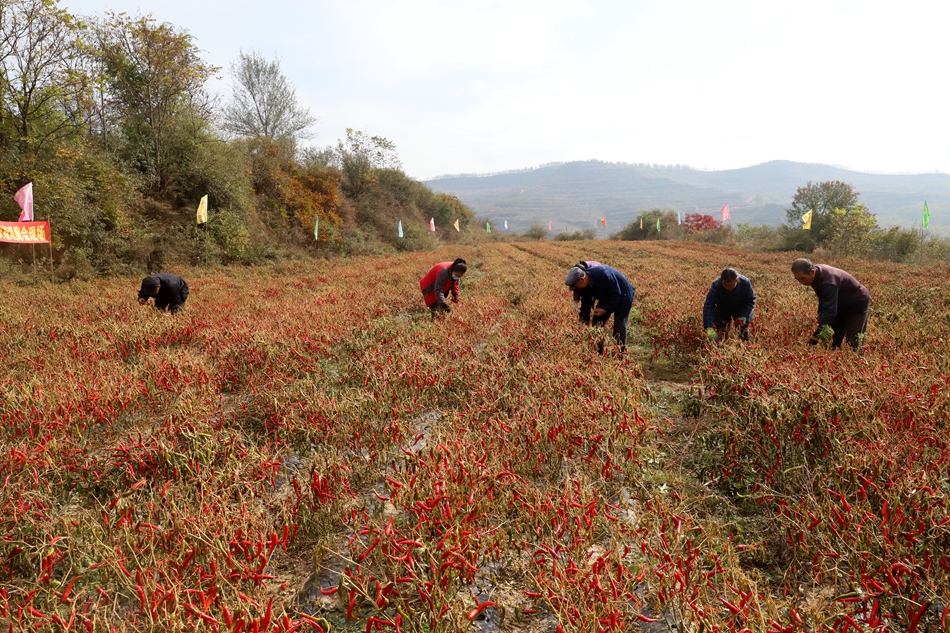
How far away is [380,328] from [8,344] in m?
4.84

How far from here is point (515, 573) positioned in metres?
2.19

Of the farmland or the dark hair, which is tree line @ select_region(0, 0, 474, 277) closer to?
the farmland

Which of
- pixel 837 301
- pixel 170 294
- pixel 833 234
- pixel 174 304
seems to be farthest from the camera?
pixel 833 234

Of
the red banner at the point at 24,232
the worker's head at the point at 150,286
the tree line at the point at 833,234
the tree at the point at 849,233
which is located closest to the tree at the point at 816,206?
the tree line at the point at 833,234

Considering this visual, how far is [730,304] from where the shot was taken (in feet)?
18.0

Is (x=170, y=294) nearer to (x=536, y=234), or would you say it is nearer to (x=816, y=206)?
(x=816, y=206)

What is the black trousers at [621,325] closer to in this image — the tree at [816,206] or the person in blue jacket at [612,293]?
the person in blue jacket at [612,293]

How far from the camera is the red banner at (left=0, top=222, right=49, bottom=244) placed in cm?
1018

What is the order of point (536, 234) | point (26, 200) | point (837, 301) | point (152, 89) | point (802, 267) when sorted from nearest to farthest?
point (802, 267), point (837, 301), point (26, 200), point (152, 89), point (536, 234)

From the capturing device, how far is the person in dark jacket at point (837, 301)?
4851mm

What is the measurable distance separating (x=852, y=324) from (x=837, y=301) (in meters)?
0.47

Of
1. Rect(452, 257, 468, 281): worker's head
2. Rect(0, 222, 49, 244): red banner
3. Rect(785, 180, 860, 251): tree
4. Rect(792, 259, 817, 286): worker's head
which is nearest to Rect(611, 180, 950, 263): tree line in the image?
Rect(785, 180, 860, 251): tree

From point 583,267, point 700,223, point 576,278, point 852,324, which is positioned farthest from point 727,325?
point 700,223

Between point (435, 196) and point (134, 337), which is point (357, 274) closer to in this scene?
point (134, 337)
